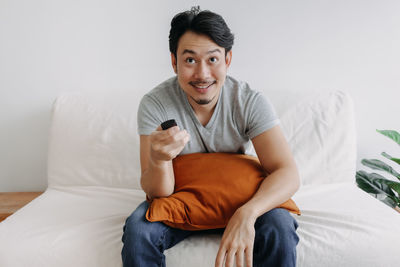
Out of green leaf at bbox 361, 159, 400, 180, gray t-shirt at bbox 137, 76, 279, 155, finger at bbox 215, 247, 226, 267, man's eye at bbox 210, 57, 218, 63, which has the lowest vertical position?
green leaf at bbox 361, 159, 400, 180

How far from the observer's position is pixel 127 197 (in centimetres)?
142

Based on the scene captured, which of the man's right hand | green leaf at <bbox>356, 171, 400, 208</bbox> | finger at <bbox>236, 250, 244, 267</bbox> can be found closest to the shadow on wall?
the man's right hand

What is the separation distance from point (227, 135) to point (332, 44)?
104 cm

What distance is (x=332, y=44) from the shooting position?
1827 millimetres

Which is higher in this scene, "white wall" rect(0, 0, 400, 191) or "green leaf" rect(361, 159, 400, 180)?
"white wall" rect(0, 0, 400, 191)

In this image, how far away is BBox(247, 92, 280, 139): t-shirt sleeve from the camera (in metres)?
1.12

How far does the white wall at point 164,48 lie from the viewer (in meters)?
1.78

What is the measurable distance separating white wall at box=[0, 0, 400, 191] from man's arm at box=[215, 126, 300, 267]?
0.79 metres

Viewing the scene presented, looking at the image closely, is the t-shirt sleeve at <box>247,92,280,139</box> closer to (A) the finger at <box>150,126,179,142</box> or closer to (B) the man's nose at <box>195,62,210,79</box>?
(B) the man's nose at <box>195,62,210,79</box>

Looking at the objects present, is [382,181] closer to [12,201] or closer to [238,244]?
[238,244]

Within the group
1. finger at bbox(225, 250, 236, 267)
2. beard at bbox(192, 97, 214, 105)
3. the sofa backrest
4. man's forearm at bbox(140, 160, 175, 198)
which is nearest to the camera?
finger at bbox(225, 250, 236, 267)

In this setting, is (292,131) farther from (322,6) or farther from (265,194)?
(322,6)

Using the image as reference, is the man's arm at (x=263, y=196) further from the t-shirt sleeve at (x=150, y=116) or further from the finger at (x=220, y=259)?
the t-shirt sleeve at (x=150, y=116)

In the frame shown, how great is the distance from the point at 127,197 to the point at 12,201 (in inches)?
32.4
